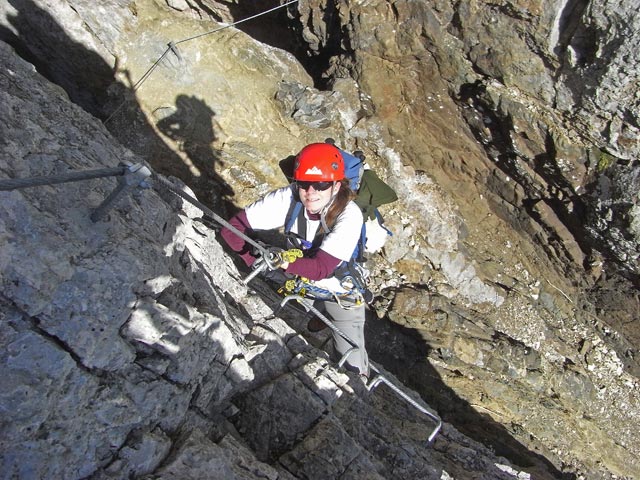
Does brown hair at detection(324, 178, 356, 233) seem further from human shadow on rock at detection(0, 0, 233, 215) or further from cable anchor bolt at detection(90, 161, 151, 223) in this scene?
human shadow on rock at detection(0, 0, 233, 215)

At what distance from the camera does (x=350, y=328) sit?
23.7 ft

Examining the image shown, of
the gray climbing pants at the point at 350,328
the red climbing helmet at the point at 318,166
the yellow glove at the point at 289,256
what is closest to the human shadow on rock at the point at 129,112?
the gray climbing pants at the point at 350,328

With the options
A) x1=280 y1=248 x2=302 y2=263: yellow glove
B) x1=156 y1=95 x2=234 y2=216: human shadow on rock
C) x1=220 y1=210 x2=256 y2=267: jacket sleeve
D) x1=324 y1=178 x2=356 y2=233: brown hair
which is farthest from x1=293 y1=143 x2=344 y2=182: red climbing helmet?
x1=156 y1=95 x2=234 y2=216: human shadow on rock

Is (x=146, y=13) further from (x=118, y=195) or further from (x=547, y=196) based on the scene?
(x=547, y=196)

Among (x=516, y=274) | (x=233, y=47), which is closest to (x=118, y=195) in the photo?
(x=233, y=47)

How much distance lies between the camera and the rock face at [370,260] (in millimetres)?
3715

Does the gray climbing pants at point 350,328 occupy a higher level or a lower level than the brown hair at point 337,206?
lower

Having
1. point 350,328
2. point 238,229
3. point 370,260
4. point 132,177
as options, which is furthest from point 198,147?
point 132,177

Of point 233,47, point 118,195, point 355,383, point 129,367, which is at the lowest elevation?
point 129,367

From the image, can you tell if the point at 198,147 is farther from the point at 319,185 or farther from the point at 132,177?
the point at 132,177

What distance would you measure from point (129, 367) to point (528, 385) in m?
10.6

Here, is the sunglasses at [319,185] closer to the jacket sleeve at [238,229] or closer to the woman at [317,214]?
the woman at [317,214]

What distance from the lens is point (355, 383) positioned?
6766mm

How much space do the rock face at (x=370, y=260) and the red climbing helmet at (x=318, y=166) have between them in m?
1.60
